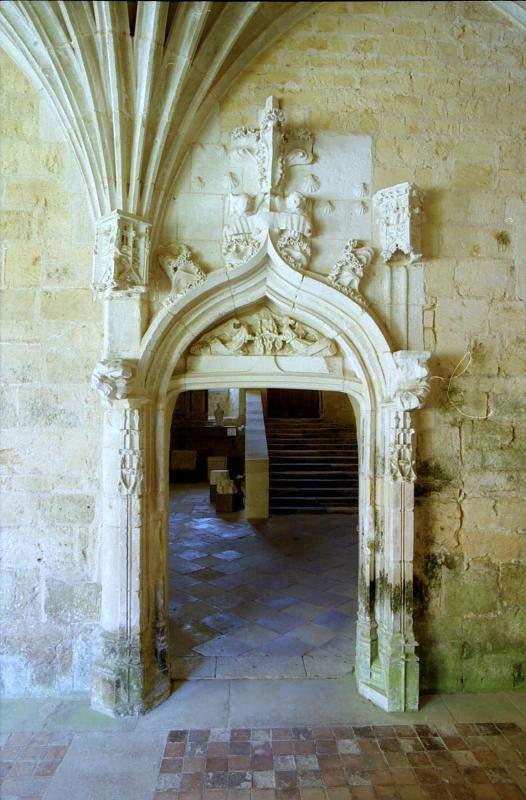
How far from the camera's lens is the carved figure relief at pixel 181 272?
10.0 feet

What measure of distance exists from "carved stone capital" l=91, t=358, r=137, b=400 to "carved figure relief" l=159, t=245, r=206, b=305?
0.55 m

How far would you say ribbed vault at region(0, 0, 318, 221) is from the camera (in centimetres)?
260

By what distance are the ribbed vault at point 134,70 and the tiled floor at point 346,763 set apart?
312 cm

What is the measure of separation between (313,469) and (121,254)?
649 centimetres

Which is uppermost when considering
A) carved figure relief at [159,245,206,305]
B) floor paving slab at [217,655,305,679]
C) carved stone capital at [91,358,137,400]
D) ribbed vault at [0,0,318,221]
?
ribbed vault at [0,0,318,221]

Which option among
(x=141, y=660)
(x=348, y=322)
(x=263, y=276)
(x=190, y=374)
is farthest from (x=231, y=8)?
(x=141, y=660)

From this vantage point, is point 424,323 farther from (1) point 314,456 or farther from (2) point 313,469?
(1) point 314,456

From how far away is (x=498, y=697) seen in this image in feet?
10.3

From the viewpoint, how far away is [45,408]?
10.2 ft

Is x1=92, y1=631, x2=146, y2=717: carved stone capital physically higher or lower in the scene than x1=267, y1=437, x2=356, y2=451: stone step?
lower

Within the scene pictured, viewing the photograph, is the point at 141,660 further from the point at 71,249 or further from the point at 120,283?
the point at 71,249

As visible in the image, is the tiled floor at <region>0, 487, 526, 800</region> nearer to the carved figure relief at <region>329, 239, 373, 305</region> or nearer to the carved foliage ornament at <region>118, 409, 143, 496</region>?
the carved foliage ornament at <region>118, 409, 143, 496</region>

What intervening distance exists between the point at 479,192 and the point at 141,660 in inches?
147

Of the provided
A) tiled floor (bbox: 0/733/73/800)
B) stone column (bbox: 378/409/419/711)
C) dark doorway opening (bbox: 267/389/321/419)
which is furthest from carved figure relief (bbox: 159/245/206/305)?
dark doorway opening (bbox: 267/389/321/419)
